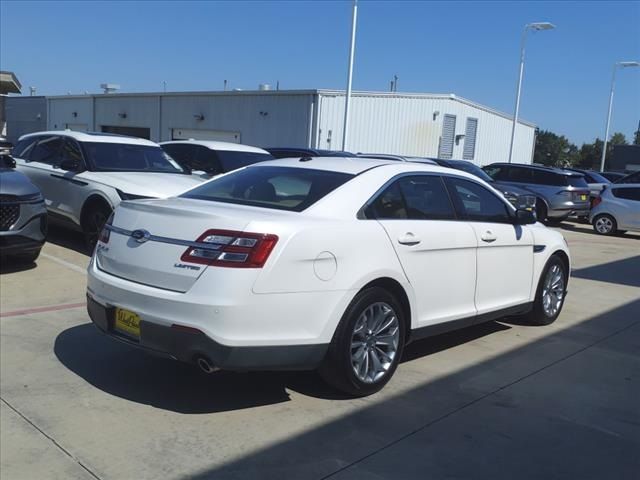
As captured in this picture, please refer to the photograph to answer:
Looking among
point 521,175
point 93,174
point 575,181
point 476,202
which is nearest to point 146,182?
point 93,174

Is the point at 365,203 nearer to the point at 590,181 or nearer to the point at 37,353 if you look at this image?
the point at 37,353

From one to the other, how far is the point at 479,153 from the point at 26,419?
1327 inches

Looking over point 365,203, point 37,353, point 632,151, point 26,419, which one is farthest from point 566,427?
point 632,151

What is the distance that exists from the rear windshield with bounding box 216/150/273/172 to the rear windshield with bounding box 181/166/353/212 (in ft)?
20.8

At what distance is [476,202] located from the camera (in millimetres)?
5422

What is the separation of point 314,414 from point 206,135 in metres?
26.9

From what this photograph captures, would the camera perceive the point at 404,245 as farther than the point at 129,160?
No

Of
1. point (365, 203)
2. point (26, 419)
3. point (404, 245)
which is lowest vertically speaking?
point (26, 419)

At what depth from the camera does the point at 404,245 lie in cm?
442

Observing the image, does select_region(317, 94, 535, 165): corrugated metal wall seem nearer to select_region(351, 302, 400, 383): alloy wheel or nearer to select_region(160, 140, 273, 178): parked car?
select_region(160, 140, 273, 178): parked car

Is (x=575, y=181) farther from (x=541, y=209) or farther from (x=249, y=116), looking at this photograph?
(x=249, y=116)

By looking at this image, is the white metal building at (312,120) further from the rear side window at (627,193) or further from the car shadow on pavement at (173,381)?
the car shadow on pavement at (173,381)

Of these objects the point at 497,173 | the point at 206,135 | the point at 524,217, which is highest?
the point at 206,135

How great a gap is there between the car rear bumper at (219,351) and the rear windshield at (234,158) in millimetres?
7572
